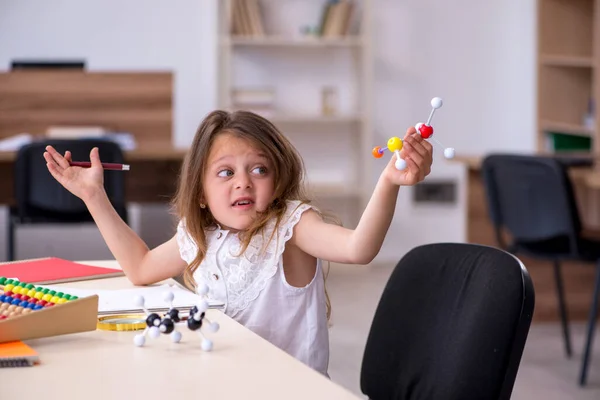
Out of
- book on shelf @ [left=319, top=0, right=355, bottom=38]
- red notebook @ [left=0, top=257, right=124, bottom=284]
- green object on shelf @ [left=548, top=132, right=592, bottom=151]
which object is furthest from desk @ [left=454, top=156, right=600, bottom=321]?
red notebook @ [left=0, top=257, right=124, bottom=284]

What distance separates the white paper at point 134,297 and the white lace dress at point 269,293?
1.9 inches

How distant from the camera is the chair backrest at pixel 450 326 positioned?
4.43 ft

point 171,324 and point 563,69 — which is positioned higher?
point 563,69

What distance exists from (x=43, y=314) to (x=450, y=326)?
1.92 ft

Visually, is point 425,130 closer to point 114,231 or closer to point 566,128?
point 114,231

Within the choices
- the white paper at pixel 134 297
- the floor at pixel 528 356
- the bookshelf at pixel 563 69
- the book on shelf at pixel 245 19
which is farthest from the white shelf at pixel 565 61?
the white paper at pixel 134 297

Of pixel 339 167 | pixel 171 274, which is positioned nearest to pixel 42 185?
pixel 339 167

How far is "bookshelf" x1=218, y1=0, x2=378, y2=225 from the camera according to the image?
5.64 m

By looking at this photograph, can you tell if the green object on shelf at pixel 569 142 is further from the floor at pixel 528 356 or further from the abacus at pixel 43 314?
the abacus at pixel 43 314

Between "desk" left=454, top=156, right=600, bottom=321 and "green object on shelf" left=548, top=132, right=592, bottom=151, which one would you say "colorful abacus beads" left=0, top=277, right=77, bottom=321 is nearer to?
"desk" left=454, top=156, right=600, bottom=321

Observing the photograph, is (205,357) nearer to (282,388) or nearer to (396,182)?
(282,388)

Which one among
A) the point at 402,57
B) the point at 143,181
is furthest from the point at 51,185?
the point at 402,57

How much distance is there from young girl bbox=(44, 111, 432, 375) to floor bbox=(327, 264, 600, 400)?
1.35 meters

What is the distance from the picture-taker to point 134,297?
151cm
